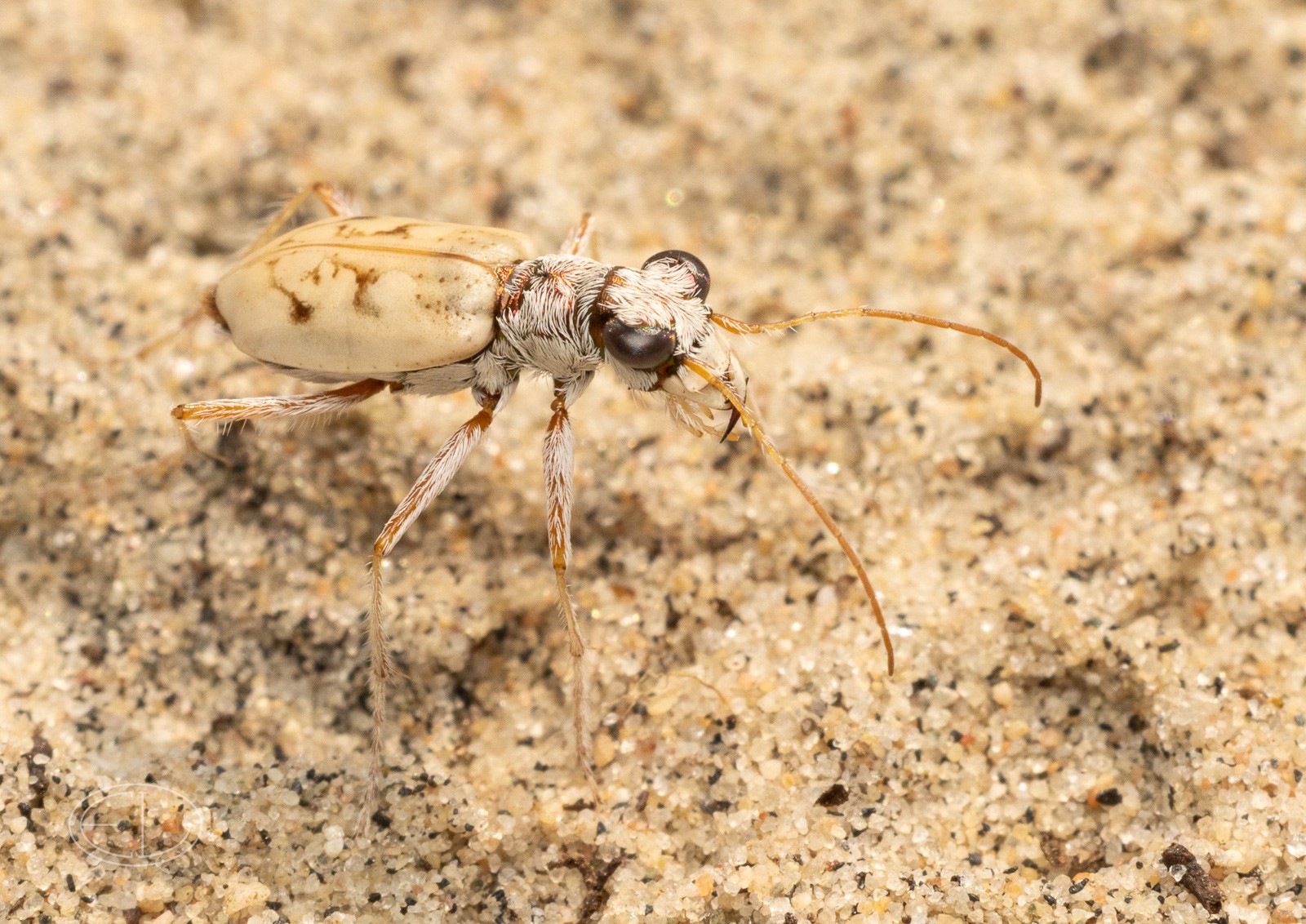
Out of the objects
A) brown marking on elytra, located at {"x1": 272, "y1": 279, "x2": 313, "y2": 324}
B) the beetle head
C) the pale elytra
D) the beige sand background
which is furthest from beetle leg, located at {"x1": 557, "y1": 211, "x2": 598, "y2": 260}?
brown marking on elytra, located at {"x1": 272, "y1": 279, "x2": 313, "y2": 324}

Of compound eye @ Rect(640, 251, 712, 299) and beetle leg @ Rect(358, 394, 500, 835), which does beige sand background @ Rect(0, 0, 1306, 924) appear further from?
compound eye @ Rect(640, 251, 712, 299)

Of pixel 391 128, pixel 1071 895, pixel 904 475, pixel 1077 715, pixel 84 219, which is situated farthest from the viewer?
pixel 391 128

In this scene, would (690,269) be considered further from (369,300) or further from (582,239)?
(369,300)

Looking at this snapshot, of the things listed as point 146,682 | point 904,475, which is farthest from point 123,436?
point 904,475

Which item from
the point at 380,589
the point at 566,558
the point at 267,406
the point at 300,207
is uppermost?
the point at 300,207

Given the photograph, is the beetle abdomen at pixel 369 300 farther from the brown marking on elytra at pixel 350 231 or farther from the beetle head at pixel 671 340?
the beetle head at pixel 671 340

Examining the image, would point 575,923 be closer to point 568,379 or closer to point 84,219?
point 568,379
